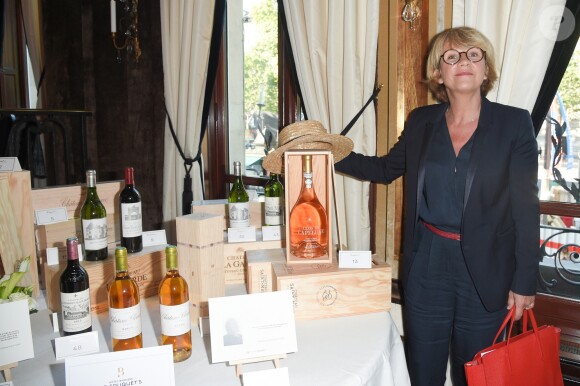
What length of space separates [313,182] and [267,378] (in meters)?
A: 0.84

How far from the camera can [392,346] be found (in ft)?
4.22

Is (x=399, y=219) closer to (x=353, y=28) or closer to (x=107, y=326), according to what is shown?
(x=353, y=28)

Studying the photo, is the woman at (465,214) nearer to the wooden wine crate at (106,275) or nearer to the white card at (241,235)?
the white card at (241,235)

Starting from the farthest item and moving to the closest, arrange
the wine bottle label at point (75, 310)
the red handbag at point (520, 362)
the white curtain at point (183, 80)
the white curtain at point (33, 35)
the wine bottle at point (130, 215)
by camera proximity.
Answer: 1. the white curtain at point (33, 35)
2. the white curtain at point (183, 80)
3. the wine bottle at point (130, 215)
4. the red handbag at point (520, 362)
5. the wine bottle label at point (75, 310)

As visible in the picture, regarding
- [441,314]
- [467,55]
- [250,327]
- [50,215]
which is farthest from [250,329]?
[467,55]

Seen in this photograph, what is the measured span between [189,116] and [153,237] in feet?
5.52

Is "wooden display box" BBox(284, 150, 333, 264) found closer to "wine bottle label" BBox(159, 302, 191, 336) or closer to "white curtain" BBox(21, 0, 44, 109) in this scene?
"wine bottle label" BBox(159, 302, 191, 336)

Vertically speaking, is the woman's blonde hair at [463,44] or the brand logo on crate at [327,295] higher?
the woman's blonde hair at [463,44]

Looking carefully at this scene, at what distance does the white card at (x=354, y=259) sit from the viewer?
4.53ft

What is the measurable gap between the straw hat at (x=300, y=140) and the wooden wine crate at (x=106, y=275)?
0.48 meters

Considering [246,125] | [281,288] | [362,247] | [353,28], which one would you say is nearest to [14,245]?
[281,288]

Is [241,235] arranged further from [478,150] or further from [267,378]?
[478,150]

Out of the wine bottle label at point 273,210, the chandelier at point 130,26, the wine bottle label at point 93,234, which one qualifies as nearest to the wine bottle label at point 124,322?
the wine bottle label at point 93,234

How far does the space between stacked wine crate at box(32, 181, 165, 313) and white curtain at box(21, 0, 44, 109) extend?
3301 mm
